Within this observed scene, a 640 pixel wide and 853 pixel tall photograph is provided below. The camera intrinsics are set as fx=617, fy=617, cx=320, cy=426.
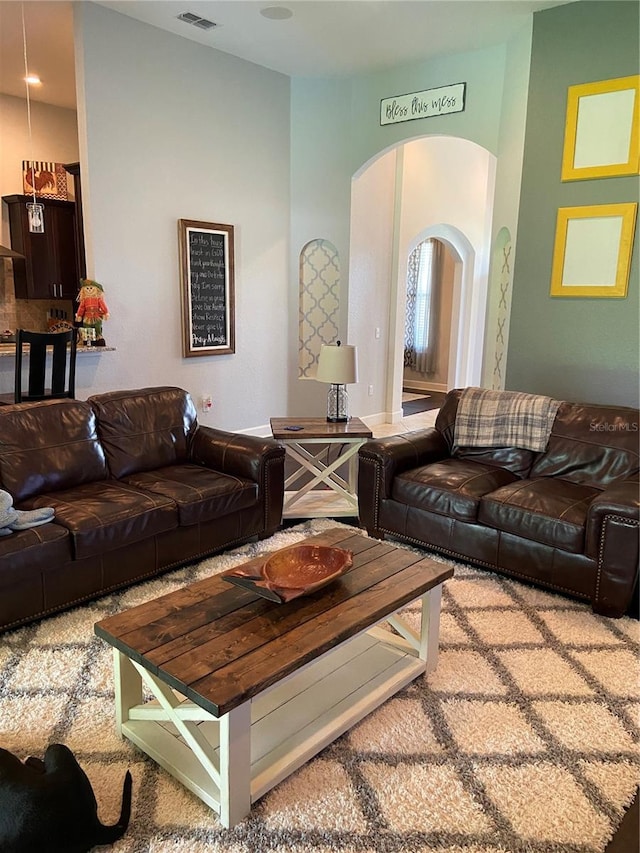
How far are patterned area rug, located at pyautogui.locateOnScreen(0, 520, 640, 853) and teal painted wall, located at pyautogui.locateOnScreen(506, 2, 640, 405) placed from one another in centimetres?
205

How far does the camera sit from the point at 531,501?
3158mm

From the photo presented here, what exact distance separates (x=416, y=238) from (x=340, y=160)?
1482mm

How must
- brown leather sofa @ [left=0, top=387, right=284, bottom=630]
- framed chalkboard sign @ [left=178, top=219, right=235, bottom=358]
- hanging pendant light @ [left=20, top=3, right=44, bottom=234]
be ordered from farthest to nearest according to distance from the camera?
1. framed chalkboard sign @ [left=178, top=219, right=235, bottom=358]
2. hanging pendant light @ [left=20, top=3, right=44, bottom=234]
3. brown leather sofa @ [left=0, top=387, right=284, bottom=630]

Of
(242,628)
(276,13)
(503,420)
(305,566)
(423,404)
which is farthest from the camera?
(423,404)

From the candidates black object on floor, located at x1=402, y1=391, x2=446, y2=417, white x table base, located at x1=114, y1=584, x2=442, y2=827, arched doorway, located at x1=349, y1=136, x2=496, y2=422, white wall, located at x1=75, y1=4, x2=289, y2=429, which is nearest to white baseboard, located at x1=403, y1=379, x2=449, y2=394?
black object on floor, located at x1=402, y1=391, x2=446, y2=417

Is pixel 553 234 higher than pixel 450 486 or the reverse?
higher

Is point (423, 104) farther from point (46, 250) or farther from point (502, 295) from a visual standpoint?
Answer: point (46, 250)

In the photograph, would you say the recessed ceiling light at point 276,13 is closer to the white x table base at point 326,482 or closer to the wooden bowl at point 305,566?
the white x table base at point 326,482

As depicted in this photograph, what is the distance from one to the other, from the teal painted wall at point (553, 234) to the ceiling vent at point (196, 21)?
7.90 ft

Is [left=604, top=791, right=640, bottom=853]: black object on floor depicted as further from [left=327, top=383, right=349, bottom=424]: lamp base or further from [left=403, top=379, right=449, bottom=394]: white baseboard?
[left=403, top=379, right=449, bottom=394]: white baseboard

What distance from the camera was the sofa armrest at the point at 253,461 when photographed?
3.62 m

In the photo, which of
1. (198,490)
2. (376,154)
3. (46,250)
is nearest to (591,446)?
(198,490)

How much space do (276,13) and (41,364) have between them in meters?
3.03

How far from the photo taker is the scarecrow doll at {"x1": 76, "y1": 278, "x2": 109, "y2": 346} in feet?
15.1
